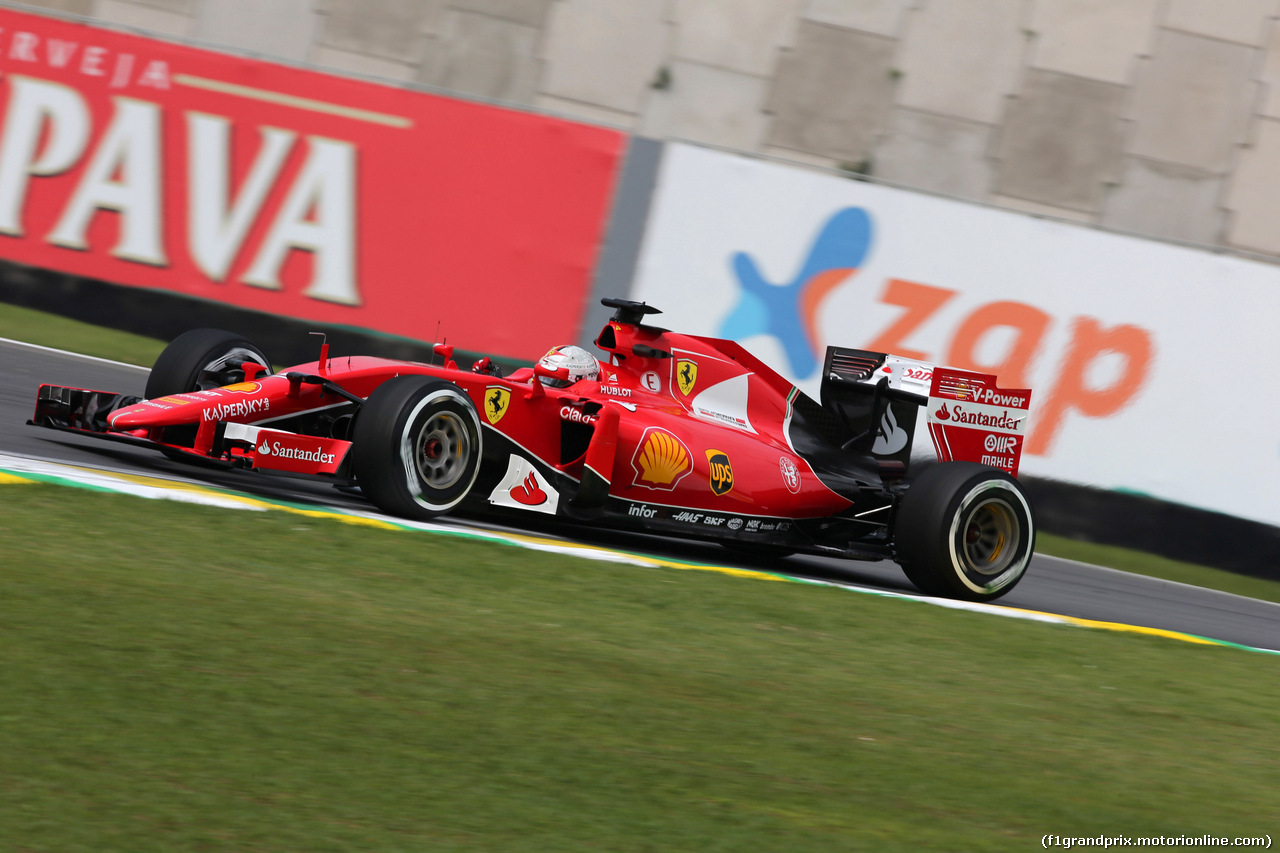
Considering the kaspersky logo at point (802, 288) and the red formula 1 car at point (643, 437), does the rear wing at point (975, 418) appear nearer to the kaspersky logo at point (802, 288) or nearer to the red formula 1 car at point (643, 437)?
the red formula 1 car at point (643, 437)

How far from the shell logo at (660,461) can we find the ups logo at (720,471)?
0.50 ft

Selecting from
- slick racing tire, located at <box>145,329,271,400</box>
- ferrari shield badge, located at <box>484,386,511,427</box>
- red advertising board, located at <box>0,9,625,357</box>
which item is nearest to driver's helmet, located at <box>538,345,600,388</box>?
ferrari shield badge, located at <box>484,386,511,427</box>

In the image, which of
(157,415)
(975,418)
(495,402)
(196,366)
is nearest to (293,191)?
(196,366)

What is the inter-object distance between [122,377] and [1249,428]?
950 cm

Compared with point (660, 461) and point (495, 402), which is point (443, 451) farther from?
point (660, 461)

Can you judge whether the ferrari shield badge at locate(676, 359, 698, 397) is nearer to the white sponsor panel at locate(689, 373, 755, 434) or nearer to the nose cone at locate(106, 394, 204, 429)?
the white sponsor panel at locate(689, 373, 755, 434)

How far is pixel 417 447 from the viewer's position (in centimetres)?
724

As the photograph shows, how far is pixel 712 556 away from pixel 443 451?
2342 millimetres

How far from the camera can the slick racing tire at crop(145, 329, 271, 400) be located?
26.0 ft

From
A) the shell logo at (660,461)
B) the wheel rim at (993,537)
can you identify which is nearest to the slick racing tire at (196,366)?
the shell logo at (660,461)

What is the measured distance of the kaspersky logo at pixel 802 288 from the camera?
12.9 metres

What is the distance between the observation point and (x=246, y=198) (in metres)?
13.4

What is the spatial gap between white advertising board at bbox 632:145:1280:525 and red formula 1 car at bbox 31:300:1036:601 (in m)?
3.32

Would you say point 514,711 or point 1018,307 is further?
point 1018,307
